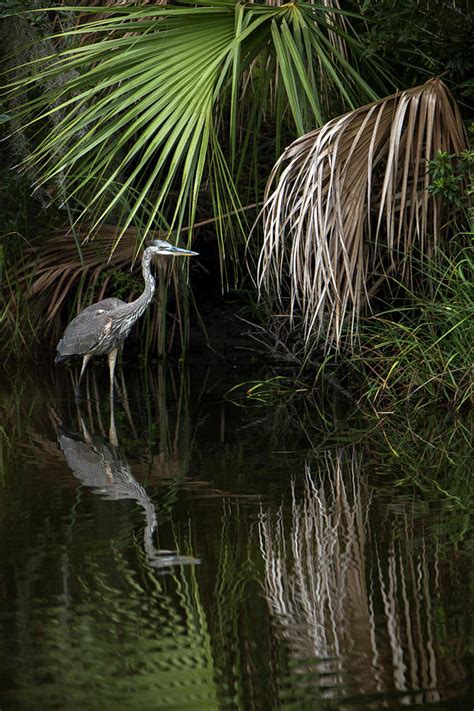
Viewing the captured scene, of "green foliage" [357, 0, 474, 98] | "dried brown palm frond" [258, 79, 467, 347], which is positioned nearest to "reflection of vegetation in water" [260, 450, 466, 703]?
"dried brown palm frond" [258, 79, 467, 347]

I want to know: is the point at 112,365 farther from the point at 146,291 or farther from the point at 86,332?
the point at 146,291

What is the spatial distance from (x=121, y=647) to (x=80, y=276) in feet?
20.3

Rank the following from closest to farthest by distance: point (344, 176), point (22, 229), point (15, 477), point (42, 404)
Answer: point (15, 477), point (344, 176), point (42, 404), point (22, 229)

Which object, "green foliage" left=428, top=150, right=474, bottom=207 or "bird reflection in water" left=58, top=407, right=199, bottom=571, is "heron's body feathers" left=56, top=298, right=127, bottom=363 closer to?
"bird reflection in water" left=58, top=407, right=199, bottom=571

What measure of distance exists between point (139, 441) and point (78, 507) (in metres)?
1.46

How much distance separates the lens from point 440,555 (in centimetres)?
376

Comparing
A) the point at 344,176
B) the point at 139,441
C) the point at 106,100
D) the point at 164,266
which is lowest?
the point at 139,441

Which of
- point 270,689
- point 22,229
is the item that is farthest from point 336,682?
point 22,229

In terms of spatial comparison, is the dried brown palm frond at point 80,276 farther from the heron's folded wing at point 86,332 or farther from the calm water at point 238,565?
the calm water at point 238,565

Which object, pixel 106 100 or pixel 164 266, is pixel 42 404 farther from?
pixel 106 100

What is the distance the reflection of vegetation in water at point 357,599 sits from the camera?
111 inches

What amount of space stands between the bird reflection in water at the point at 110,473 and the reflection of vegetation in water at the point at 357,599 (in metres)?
0.39

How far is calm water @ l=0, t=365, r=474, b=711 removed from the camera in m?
2.84

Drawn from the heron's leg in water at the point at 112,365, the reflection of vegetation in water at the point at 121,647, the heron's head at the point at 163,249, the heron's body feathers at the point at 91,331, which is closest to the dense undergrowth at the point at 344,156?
the heron's head at the point at 163,249
